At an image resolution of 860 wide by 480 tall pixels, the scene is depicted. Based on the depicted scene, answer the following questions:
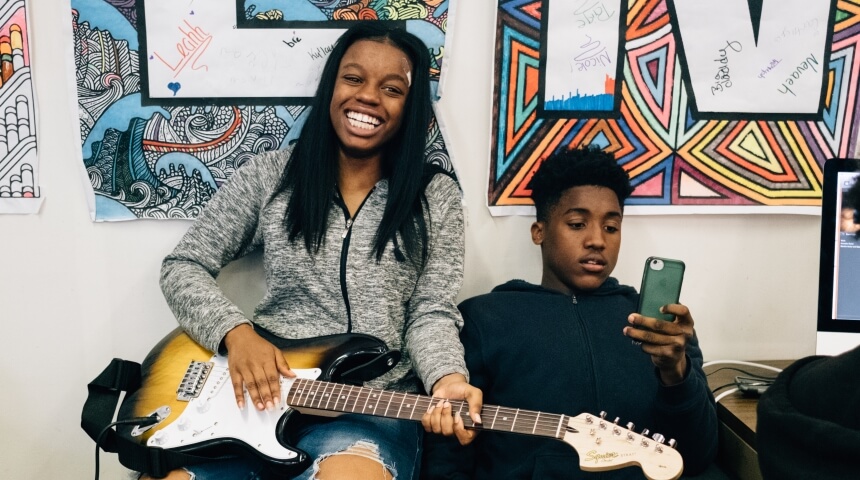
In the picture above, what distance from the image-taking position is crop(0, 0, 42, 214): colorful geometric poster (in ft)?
4.56

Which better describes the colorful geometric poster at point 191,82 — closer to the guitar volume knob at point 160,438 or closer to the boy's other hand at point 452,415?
the guitar volume knob at point 160,438

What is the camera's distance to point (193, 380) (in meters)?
1.21

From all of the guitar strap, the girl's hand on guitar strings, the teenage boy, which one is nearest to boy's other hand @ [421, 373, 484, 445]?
the teenage boy

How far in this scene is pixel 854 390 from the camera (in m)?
0.60

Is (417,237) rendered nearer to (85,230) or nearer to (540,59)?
(540,59)

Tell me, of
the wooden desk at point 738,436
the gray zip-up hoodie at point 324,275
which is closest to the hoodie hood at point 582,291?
the gray zip-up hoodie at point 324,275

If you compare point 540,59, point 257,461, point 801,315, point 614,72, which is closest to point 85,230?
point 257,461

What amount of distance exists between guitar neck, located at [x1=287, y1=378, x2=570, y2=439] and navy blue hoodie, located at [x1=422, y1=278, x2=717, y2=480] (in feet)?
0.49

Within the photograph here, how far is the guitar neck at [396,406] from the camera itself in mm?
1045

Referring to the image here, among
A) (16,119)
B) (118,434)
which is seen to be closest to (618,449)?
(118,434)

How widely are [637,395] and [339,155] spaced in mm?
677

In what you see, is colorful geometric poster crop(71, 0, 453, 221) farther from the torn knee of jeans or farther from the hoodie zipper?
the torn knee of jeans

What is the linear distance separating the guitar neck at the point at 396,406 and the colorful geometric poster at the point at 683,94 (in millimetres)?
496

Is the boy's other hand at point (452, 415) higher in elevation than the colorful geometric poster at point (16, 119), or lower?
lower
